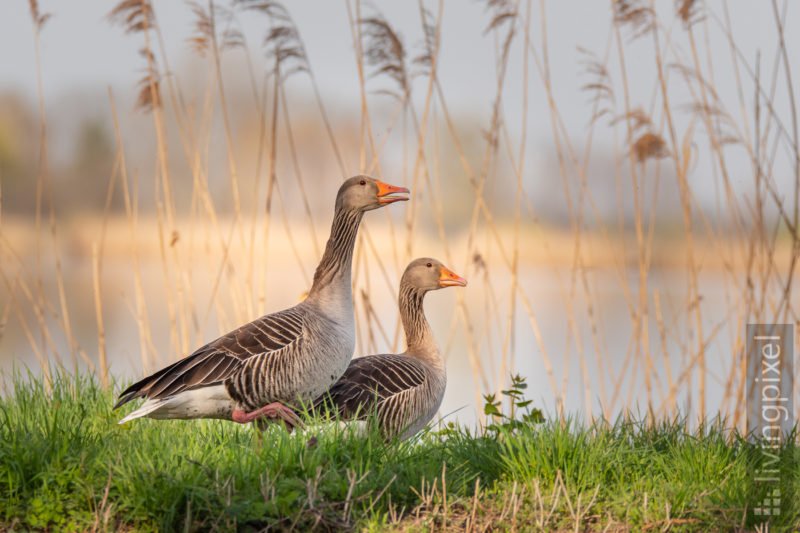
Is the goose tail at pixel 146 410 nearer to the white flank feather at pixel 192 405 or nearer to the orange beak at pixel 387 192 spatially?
the white flank feather at pixel 192 405

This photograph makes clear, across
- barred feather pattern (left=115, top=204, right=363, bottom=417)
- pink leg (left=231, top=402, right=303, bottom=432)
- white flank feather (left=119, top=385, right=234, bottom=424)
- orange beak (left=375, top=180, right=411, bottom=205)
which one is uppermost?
orange beak (left=375, top=180, right=411, bottom=205)

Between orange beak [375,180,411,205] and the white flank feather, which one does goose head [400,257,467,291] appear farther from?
the white flank feather

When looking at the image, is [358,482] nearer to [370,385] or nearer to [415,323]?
[370,385]

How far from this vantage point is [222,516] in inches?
143

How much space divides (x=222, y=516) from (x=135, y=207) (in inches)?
171

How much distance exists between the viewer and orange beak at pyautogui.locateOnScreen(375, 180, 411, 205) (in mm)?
5242

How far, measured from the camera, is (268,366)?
4.86 m

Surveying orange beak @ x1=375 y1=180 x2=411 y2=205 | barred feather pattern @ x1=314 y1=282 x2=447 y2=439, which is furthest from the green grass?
orange beak @ x1=375 y1=180 x2=411 y2=205

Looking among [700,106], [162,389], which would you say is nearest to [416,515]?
[162,389]

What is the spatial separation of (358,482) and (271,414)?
3.67 feet

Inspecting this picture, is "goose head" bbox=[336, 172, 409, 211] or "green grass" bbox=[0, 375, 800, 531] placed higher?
"goose head" bbox=[336, 172, 409, 211]

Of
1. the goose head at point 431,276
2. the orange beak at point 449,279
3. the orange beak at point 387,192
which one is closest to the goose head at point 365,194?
the orange beak at point 387,192

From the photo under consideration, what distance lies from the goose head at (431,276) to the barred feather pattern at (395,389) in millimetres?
338

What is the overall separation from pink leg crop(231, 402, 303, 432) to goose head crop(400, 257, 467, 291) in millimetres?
1509
